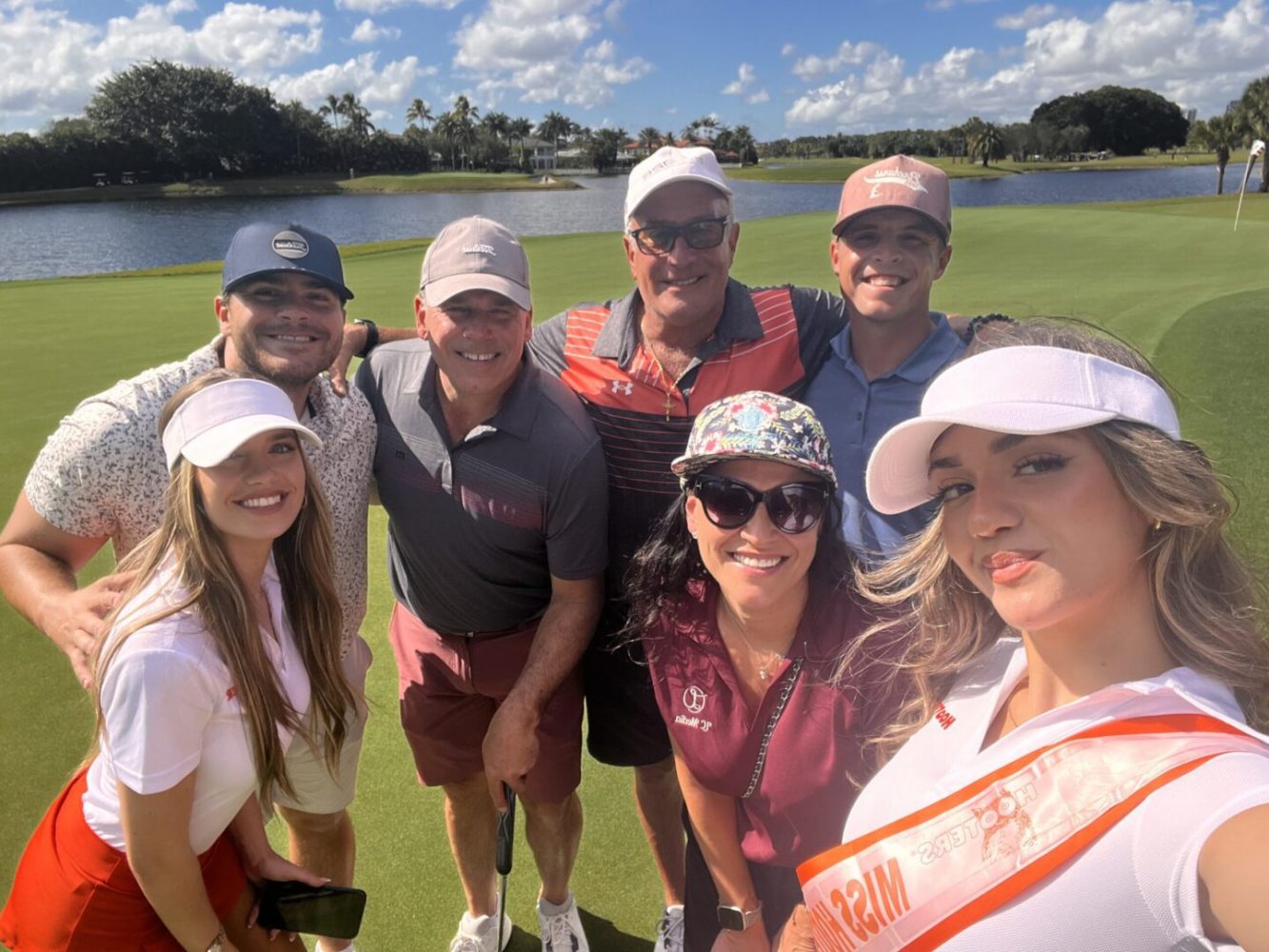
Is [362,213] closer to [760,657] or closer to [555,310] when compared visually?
[555,310]

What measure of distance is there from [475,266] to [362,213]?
1727 inches

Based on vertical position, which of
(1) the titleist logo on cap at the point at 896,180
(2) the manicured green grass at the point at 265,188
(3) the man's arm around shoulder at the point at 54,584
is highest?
(2) the manicured green grass at the point at 265,188

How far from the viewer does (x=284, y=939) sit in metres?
2.25

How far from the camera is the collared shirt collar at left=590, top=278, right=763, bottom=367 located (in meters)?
2.75

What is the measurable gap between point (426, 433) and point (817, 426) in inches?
49.2

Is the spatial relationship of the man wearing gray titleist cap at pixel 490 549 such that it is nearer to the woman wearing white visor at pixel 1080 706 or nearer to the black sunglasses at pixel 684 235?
the black sunglasses at pixel 684 235

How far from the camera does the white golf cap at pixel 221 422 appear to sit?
1856 millimetres

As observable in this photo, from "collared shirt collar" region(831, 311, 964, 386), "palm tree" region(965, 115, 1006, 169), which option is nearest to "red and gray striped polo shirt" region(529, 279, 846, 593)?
"collared shirt collar" region(831, 311, 964, 386)

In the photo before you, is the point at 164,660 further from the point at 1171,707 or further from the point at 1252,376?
the point at 1252,376

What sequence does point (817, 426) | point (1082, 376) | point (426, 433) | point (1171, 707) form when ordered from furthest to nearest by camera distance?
point (426, 433), point (817, 426), point (1082, 376), point (1171, 707)

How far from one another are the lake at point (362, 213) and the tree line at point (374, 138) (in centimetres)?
711

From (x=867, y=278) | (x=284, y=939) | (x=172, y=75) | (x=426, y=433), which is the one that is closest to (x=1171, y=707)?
(x=867, y=278)

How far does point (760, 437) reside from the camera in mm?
1902

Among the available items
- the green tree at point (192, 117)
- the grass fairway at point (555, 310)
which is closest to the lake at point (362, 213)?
the grass fairway at point (555, 310)
